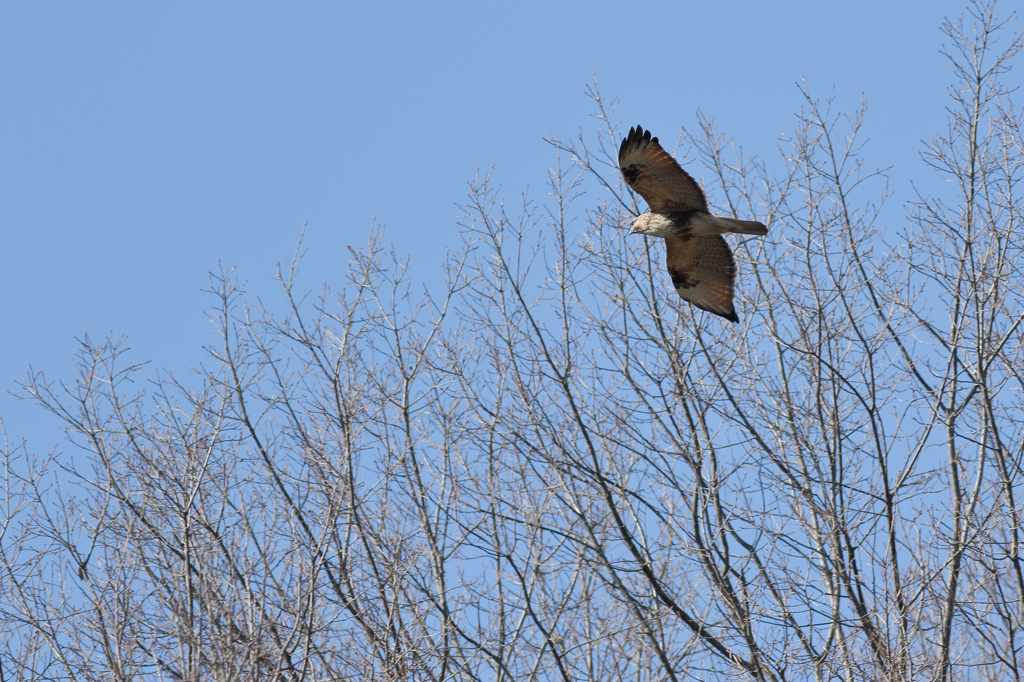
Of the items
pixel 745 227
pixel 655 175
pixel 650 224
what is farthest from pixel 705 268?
pixel 655 175

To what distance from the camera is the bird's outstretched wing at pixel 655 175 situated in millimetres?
8781

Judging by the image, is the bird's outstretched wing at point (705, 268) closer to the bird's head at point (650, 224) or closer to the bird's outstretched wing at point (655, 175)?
the bird's head at point (650, 224)

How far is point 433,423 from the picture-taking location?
8.93m

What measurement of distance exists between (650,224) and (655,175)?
0.38m

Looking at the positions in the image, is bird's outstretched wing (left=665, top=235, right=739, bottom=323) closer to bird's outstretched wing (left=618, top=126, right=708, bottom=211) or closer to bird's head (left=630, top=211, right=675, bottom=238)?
bird's head (left=630, top=211, right=675, bottom=238)

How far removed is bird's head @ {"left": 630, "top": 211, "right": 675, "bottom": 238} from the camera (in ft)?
29.7

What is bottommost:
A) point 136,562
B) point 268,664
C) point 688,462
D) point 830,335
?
point 268,664

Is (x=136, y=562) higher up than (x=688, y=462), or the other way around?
(x=688, y=462)

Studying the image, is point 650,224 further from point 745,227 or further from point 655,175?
point 745,227

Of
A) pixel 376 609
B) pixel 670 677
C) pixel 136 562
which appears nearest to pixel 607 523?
pixel 670 677

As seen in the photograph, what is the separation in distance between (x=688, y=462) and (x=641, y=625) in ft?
4.34

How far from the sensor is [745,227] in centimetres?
864

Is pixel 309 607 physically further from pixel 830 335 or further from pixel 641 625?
pixel 830 335

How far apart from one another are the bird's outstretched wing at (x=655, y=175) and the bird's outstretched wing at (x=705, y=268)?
0.36 meters
